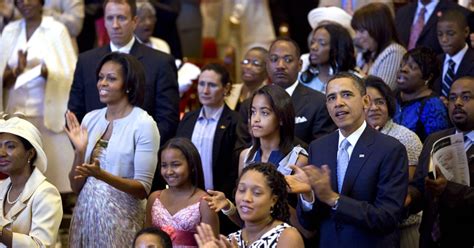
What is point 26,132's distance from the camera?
6543 mm

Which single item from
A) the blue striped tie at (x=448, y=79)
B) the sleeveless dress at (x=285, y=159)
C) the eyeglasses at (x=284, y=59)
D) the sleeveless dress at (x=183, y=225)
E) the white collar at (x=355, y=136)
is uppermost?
the eyeglasses at (x=284, y=59)

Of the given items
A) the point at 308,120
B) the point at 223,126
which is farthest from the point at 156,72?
the point at 308,120

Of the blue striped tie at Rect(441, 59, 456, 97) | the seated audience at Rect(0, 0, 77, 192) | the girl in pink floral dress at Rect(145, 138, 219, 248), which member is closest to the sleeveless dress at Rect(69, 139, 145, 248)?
the girl in pink floral dress at Rect(145, 138, 219, 248)

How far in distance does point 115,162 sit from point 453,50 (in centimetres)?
283

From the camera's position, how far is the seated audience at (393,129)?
22.2 ft

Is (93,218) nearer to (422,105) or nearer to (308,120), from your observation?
(308,120)

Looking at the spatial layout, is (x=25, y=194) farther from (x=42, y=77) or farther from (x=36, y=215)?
(x=42, y=77)

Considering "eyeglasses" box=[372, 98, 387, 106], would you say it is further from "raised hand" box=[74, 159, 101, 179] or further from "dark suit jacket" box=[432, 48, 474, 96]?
"raised hand" box=[74, 159, 101, 179]

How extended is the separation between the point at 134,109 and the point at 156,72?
2.84ft

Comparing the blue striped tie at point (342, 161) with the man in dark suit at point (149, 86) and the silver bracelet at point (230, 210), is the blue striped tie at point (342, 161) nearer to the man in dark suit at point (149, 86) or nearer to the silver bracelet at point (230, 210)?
the silver bracelet at point (230, 210)

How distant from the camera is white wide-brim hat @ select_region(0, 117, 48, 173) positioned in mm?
6508

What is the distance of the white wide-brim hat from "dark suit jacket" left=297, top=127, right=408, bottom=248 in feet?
5.18

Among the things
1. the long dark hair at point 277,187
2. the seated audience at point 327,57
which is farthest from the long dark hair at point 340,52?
the long dark hair at point 277,187

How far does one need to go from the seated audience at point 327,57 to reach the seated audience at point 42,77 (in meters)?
2.02
